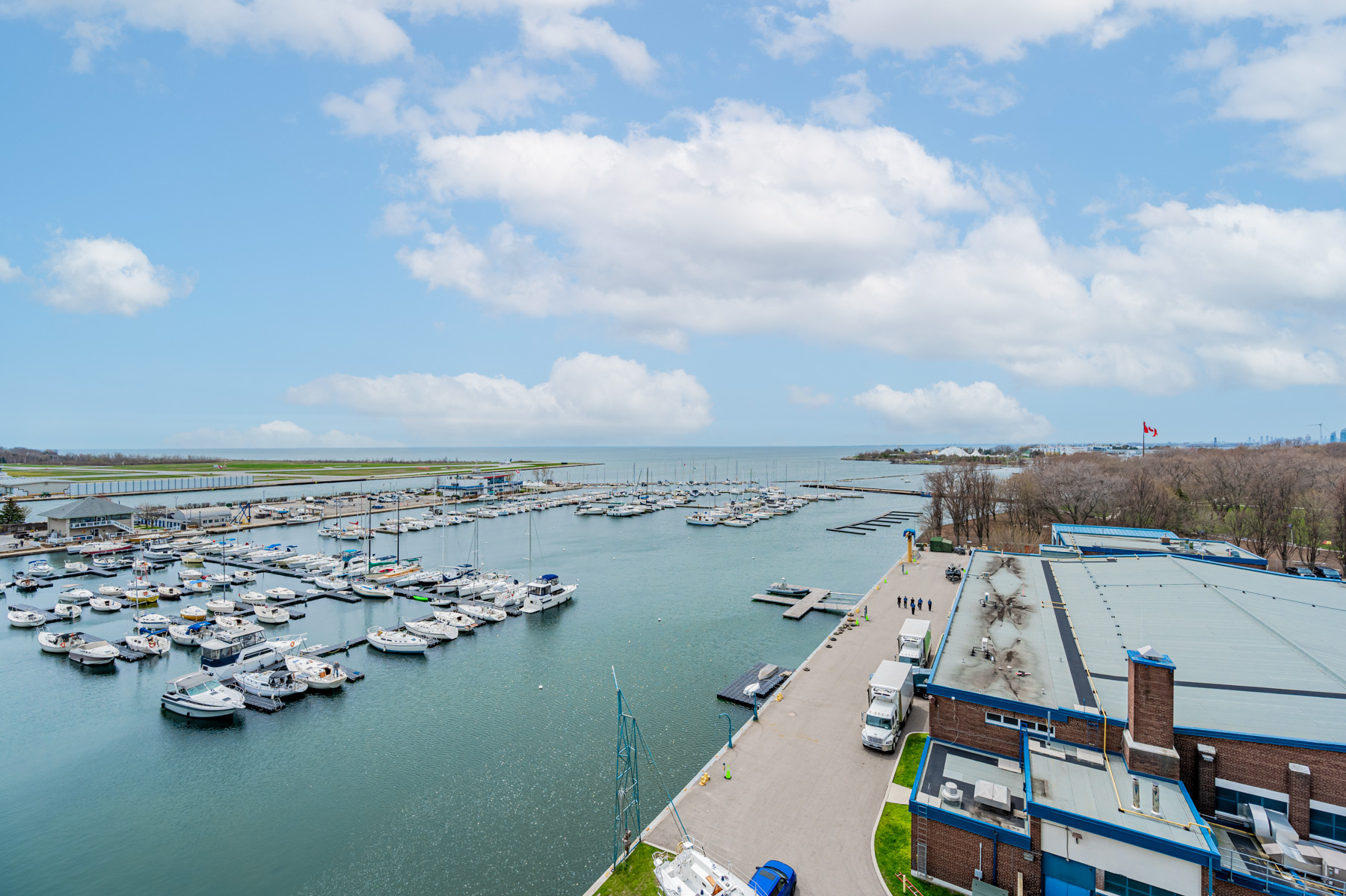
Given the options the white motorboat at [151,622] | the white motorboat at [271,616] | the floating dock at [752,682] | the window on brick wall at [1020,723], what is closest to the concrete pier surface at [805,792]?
the floating dock at [752,682]

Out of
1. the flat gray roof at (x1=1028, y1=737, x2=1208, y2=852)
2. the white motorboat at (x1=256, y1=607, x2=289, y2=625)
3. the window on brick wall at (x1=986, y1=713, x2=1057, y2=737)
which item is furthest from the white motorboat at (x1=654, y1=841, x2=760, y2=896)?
the white motorboat at (x1=256, y1=607, x2=289, y2=625)

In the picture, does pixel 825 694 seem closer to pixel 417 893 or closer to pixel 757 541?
pixel 417 893

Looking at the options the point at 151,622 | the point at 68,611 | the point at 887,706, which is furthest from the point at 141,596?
the point at 887,706

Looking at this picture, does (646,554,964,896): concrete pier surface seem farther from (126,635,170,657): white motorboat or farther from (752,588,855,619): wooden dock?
(126,635,170,657): white motorboat

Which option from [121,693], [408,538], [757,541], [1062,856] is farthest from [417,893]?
[408,538]

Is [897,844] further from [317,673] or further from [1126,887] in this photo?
[317,673]

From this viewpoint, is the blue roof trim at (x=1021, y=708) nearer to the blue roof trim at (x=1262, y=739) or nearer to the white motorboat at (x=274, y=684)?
the blue roof trim at (x=1262, y=739)

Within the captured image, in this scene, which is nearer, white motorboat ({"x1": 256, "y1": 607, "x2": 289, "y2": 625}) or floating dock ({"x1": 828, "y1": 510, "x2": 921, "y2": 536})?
white motorboat ({"x1": 256, "y1": 607, "x2": 289, "y2": 625})
